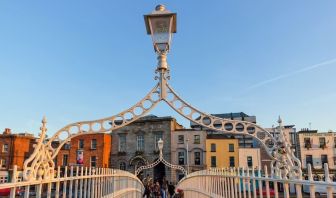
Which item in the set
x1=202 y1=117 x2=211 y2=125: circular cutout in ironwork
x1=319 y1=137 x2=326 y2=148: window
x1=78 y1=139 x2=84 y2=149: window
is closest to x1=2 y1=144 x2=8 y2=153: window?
x1=78 y1=139 x2=84 y2=149: window

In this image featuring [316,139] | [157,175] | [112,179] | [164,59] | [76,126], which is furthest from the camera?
[157,175]

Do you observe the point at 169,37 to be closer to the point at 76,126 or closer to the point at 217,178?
the point at 76,126

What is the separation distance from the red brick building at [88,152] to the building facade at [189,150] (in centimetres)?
995

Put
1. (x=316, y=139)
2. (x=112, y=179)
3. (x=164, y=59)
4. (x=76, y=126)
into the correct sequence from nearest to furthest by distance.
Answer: (x=76, y=126), (x=164, y=59), (x=112, y=179), (x=316, y=139)

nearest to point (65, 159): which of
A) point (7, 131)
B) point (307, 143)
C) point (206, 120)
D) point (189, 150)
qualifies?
point (7, 131)

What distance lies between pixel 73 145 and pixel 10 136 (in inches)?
371

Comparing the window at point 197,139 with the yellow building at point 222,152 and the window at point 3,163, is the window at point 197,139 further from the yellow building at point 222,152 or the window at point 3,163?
the window at point 3,163

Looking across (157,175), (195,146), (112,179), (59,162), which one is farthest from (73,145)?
(112,179)

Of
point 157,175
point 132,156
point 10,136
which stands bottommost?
point 157,175

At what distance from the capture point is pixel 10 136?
4412 cm

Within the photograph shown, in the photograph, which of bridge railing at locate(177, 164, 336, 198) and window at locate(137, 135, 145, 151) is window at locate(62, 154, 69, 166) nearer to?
window at locate(137, 135, 145, 151)

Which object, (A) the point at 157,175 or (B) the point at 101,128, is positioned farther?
(A) the point at 157,175

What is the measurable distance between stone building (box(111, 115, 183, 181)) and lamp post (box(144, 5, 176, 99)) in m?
36.4

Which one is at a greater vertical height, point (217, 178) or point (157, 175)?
point (217, 178)
